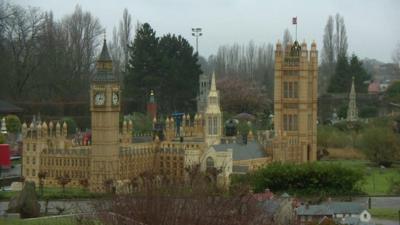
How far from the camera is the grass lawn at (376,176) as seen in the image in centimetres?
4949

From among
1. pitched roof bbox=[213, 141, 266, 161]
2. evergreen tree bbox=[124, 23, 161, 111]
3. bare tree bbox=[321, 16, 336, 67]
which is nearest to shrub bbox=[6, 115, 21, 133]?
evergreen tree bbox=[124, 23, 161, 111]

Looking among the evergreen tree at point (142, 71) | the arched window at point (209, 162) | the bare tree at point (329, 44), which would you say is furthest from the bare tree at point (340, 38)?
the arched window at point (209, 162)

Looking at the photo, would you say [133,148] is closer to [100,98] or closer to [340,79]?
[100,98]

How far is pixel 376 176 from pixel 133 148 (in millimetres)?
12991

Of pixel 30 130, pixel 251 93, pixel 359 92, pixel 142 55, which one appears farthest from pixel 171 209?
pixel 359 92

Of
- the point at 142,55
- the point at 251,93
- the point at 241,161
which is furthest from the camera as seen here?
the point at 251,93

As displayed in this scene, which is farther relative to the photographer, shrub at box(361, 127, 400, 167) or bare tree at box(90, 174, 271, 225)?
shrub at box(361, 127, 400, 167)

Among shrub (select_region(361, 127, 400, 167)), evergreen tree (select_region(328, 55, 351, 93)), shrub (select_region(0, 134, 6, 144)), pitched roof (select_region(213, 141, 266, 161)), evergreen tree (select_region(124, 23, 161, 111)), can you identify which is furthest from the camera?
evergreen tree (select_region(328, 55, 351, 93))

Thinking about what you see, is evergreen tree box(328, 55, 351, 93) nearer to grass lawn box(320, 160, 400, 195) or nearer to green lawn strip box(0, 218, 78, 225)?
grass lawn box(320, 160, 400, 195)

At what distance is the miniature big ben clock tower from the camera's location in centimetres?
4841

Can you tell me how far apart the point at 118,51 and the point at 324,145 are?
4201 cm

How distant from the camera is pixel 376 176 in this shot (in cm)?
5569

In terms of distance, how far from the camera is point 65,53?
8669 centimetres

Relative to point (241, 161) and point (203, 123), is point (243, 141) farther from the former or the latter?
point (203, 123)
